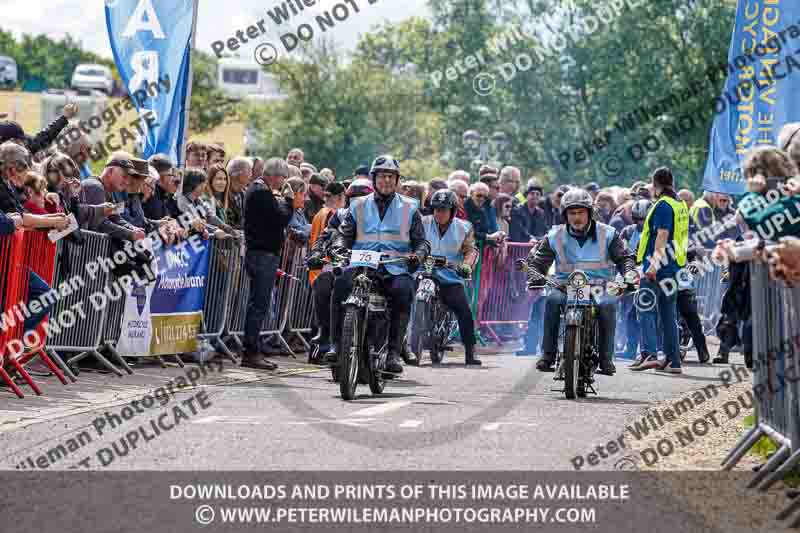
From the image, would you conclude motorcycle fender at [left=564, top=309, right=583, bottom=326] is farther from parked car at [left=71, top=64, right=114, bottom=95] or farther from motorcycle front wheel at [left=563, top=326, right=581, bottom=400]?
parked car at [left=71, top=64, right=114, bottom=95]

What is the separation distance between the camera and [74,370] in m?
13.8

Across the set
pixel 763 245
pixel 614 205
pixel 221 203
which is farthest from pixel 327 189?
pixel 763 245

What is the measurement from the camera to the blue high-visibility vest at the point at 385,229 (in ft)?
45.2

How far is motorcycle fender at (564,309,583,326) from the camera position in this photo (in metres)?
13.6

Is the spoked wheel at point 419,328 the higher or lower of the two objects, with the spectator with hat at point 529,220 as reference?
lower

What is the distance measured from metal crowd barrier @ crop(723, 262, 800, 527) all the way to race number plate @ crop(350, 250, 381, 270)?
4.83 meters

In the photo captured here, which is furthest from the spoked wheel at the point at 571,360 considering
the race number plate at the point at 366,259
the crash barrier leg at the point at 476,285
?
the crash barrier leg at the point at 476,285

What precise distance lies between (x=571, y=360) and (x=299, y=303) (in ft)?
18.3

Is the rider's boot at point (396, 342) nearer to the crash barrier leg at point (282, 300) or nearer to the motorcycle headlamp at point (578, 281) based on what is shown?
the motorcycle headlamp at point (578, 281)

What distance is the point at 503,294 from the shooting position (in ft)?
74.1

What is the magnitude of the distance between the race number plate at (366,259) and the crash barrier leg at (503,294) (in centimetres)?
873

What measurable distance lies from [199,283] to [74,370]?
2.32m

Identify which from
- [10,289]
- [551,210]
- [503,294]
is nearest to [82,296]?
[10,289]

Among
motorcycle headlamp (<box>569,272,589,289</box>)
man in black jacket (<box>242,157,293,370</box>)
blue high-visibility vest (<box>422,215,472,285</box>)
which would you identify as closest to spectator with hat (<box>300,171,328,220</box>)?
blue high-visibility vest (<box>422,215,472,285</box>)
